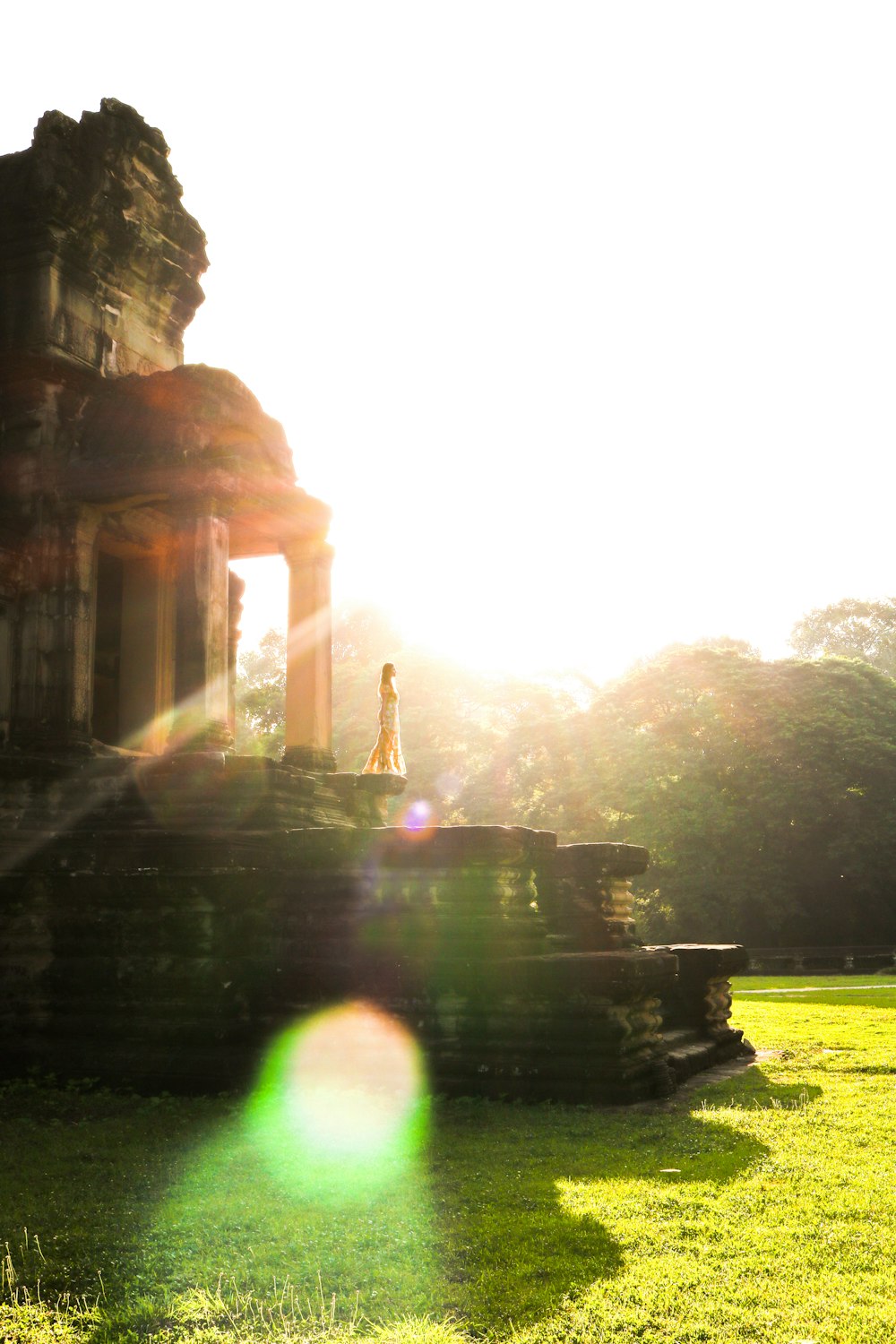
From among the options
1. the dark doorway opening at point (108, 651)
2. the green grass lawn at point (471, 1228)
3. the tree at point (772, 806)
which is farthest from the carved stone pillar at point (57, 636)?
the tree at point (772, 806)

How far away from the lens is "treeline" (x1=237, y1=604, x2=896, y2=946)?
29359 millimetres

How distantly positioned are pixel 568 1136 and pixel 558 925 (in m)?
2.54

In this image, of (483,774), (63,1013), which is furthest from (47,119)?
(483,774)

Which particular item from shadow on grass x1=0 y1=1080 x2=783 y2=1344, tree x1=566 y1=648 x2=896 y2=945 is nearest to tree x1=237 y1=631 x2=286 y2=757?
tree x1=566 y1=648 x2=896 y2=945

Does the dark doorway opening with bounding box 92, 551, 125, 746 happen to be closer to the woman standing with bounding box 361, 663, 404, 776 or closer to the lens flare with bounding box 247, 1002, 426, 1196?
the woman standing with bounding box 361, 663, 404, 776

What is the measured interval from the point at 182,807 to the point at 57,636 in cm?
269

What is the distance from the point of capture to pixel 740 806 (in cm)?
3012

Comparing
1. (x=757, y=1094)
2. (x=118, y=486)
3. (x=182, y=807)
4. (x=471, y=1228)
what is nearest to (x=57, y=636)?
(x=118, y=486)

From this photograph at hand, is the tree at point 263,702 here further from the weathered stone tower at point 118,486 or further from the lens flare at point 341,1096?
the lens flare at point 341,1096

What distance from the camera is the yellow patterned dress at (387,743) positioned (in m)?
11.6

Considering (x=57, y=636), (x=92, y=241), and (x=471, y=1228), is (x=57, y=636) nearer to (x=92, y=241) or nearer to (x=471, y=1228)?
(x=92, y=241)

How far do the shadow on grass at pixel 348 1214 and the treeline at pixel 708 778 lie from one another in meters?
24.0

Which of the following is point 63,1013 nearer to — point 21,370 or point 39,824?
point 39,824

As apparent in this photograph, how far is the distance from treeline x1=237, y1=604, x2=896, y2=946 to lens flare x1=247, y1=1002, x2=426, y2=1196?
23157mm
